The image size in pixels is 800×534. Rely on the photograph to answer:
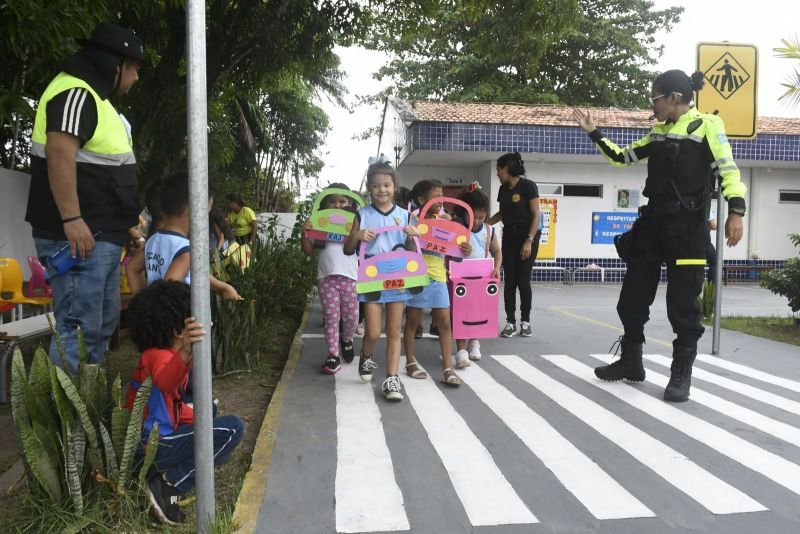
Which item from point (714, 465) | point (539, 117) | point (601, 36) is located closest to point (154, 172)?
point (714, 465)

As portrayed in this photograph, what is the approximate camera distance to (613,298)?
1125cm

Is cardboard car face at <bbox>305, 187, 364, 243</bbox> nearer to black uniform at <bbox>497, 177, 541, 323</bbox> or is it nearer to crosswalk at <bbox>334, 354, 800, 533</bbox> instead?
crosswalk at <bbox>334, 354, 800, 533</bbox>

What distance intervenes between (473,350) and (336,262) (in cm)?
147

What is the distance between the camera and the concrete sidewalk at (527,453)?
255 centimetres

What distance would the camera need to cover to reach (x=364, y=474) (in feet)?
9.60

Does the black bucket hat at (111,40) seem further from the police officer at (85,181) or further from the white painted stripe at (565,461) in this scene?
the white painted stripe at (565,461)

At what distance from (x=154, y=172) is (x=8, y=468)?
6.60m

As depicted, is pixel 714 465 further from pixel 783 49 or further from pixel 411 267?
pixel 783 49

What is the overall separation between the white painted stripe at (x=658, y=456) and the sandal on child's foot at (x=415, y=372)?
817mm


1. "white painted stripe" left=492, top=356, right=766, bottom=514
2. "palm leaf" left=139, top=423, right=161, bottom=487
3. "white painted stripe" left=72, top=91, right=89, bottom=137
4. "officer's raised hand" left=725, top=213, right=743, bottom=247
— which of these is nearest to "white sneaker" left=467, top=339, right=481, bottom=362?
"white painted stripe" left=492, top=356, right=766, bottom=514

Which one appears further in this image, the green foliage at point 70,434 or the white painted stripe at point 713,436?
the white painted stripe at point 713,436

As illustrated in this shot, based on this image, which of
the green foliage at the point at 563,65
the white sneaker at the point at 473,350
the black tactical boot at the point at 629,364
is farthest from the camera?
the green foliage at the point at 563,65

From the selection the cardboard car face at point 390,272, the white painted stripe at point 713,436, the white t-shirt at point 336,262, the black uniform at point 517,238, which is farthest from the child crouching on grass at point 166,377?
the black uniform at point 517,238

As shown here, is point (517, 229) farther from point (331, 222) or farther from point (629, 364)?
point (331, 222)
